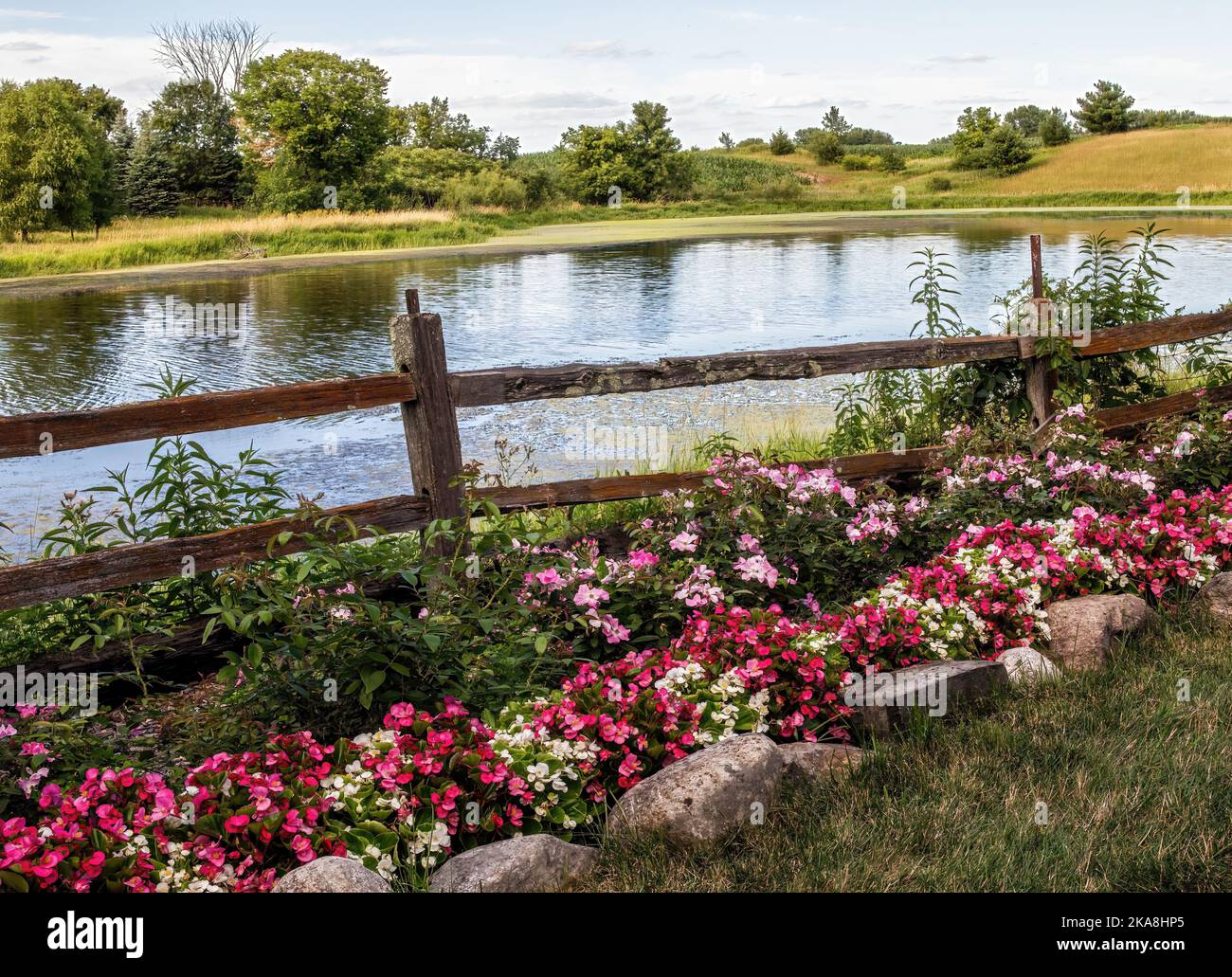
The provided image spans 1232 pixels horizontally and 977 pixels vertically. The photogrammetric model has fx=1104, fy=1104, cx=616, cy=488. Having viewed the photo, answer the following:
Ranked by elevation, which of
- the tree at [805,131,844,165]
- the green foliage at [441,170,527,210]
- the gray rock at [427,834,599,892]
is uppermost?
the tree at [805,131,844,165]

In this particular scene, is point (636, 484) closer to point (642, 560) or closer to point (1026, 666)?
point (642, 560)

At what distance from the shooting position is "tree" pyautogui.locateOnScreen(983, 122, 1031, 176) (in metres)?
71.9

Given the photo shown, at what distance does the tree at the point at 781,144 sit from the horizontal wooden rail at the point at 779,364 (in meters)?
89.4

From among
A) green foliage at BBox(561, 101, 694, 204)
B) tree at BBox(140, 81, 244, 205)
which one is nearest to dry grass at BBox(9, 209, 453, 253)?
tree at BBox(140, 81, 244, 205)

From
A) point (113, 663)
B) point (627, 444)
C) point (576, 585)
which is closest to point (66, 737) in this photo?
point (113, 663)

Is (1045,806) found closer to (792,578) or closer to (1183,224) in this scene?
(792,578)

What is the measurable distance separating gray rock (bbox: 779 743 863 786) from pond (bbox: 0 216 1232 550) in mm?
5069

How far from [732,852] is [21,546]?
21.3ft

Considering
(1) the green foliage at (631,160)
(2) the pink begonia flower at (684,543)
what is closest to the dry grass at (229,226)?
(1) the green foliage at (631,160)

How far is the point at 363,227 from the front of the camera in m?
41.1

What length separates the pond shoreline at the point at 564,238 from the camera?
29234 mm

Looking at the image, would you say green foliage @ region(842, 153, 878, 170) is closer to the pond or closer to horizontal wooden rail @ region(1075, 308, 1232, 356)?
the pond

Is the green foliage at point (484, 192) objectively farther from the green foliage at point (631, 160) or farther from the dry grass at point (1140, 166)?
the dry grass at point (1140, 166)

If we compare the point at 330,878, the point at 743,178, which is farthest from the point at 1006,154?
the point at 330,878
